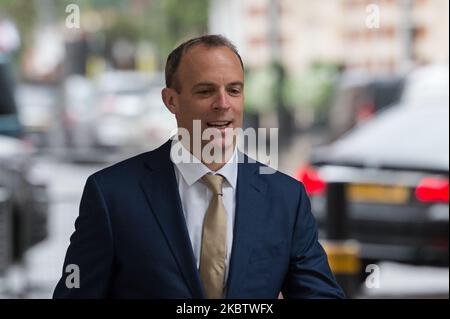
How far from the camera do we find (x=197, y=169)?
1.69 m

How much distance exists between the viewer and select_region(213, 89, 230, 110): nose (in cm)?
162

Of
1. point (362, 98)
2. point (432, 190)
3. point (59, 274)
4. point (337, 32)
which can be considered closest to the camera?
point (432, 190)

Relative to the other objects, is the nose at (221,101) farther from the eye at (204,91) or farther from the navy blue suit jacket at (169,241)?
the navy blue suit jacket at (169,241)

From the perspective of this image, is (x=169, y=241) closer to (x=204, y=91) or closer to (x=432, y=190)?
(x=204, y=91)

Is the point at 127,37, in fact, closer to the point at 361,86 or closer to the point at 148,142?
the point at 148,142

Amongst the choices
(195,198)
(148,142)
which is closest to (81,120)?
(148,142)

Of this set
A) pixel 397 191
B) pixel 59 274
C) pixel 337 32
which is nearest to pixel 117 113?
pixel 337 32

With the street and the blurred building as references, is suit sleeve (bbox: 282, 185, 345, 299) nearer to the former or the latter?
the street

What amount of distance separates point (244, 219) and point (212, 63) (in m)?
0.24

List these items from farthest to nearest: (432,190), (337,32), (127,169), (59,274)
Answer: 1. (337,32)
2. (59,274)
3. (432,190)
4. (127,169)

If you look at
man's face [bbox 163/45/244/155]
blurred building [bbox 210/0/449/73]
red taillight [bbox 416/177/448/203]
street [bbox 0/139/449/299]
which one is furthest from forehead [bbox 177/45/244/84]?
blurred building [bbox 210/0/449/73]

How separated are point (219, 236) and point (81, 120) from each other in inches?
393

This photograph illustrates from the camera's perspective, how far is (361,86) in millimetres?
9148

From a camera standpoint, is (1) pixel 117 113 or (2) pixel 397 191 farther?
(1) pixel 117 113
